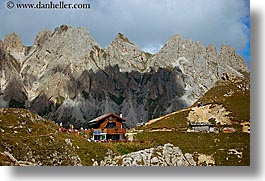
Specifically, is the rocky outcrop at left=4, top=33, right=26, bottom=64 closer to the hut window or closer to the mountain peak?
the mountain peak

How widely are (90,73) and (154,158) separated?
3.24 meters

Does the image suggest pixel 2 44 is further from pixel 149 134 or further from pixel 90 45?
pixel 149 134

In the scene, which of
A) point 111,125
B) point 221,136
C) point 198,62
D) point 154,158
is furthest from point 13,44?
point 198,62

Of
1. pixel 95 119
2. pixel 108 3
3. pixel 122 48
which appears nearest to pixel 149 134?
Result: pixel 95 119

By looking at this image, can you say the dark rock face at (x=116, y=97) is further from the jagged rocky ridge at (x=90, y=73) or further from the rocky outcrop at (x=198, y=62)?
the rocky outcrop at (x=198, y=62)

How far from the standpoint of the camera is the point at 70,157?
8.84 metres

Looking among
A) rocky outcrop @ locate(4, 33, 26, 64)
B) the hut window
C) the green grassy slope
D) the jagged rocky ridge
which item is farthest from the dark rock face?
rocky outcrop @ locate(4, 33, 26, 64)

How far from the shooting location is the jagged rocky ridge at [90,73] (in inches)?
373

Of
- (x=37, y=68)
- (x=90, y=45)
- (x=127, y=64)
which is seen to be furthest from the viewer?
(x=127, y=64)

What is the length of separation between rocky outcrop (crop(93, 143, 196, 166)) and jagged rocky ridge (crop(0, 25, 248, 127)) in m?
0.85

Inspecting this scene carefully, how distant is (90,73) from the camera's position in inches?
437

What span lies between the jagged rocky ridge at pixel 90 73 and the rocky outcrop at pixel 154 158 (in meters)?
0.85

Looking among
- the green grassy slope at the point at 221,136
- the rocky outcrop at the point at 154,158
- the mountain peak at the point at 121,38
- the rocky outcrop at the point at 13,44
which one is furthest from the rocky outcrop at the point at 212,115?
the rocky outcrop at the point at 13,44

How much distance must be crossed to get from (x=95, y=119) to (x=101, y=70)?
1853mm
